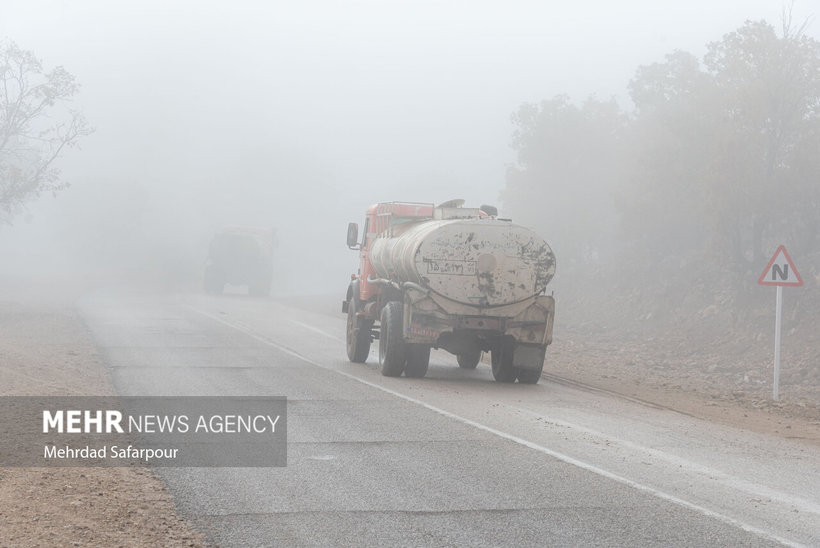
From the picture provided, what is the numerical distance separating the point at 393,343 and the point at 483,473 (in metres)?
7.08

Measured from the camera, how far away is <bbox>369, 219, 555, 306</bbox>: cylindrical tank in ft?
46.1

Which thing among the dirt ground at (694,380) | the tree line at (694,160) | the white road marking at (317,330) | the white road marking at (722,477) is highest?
the tree line at (694,160)

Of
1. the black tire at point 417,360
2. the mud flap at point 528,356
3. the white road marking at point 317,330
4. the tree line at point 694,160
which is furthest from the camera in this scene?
the tree line at point 694,160

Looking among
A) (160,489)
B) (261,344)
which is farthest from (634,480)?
(261,344)

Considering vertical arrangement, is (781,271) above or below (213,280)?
above

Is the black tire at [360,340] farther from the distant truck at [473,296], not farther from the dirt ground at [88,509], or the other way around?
the dirt ground at [88,509]

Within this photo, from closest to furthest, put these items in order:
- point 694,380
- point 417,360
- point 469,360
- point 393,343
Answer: point 393,343 → point 417,360 → point 469,360 → point 694,380

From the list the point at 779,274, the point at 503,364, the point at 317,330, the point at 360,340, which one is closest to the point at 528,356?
the point at 503,364

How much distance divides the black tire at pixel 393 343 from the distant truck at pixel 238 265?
30.5m

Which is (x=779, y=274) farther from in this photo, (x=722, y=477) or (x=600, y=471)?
(x=600, y=471)

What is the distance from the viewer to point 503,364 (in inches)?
592

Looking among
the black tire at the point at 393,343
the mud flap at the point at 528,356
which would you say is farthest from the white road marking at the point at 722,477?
the black tire at the point at 393,343

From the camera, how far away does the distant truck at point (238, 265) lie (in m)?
44.8

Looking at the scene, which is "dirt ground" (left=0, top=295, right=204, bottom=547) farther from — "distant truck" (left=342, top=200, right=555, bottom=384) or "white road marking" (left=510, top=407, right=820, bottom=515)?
"distant truck" (left=342, top=200, right=555, bottom=384)
